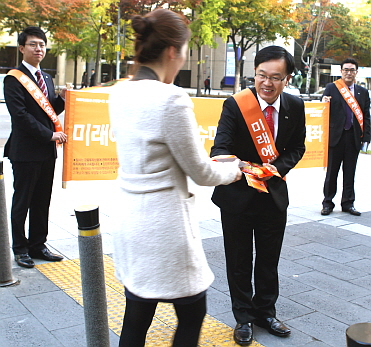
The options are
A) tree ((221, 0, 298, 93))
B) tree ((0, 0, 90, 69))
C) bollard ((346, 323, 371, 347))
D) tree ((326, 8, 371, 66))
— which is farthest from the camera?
tree ((326, 8, 371, 66))

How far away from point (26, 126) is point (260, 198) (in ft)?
7.01

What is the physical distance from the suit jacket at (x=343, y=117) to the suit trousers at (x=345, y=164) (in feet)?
0.24

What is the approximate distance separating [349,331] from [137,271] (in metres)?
0.85

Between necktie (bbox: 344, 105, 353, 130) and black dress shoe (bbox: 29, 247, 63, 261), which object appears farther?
necktie (bbox: 344, 105, 353, 130)

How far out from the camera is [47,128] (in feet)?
14.8

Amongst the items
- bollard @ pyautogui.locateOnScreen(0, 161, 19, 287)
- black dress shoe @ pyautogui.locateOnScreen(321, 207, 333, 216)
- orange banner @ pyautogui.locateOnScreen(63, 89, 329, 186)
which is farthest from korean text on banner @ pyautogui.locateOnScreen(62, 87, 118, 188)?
black dress shoe @ pyautogui.locateOnScreen(321, 207, 333, 216)

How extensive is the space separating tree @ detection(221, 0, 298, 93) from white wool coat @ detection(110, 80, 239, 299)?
31.7m

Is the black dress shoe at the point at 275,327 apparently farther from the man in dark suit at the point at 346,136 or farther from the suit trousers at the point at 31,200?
the man in dark suit at the point at 346,136

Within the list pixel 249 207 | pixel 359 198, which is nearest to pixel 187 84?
pixel 359 198

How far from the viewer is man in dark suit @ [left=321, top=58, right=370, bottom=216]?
23.1 ft

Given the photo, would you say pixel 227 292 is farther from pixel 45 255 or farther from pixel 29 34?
pixel 29 34

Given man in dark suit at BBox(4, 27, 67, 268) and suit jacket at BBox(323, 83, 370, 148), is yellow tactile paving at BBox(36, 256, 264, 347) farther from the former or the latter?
suit jacket at BBox(323, 83, 370, 148)

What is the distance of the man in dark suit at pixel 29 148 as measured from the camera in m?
4.40

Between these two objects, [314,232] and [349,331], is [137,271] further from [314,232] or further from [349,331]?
[314,232]
